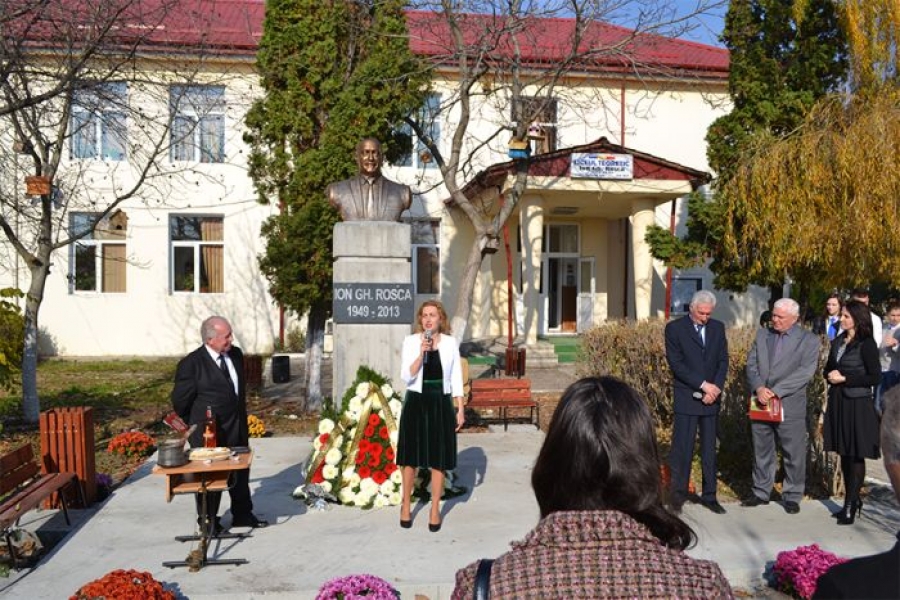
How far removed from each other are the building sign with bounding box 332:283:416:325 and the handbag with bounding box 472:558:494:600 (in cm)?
566

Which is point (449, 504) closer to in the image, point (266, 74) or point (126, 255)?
point (266, 74)

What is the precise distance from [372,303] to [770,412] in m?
3.60

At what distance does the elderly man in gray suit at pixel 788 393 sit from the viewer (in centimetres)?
642

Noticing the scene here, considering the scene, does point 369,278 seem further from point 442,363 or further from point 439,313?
point 442,363

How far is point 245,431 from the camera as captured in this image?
5742mm

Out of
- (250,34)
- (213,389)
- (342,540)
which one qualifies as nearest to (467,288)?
(250,34)

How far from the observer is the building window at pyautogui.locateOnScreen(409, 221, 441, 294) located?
20.8 m

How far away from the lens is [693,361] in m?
6.53

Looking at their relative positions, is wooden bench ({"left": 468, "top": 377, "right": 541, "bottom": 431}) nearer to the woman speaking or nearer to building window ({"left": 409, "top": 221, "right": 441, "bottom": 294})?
the woman speaking

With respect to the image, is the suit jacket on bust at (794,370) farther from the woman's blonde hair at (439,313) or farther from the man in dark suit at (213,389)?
the man in dark suit at (213,389)

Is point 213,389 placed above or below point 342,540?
above

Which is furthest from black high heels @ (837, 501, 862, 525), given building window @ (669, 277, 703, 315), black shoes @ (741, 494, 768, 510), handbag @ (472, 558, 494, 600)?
building window @ (669, 277, 703, 315)

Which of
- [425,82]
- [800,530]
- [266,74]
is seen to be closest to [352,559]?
[800,530]

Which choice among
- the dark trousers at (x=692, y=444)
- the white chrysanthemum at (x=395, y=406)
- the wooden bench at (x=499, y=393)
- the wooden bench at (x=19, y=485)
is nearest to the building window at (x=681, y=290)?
the wooden bench at (x=499, y=393)
